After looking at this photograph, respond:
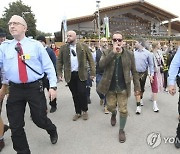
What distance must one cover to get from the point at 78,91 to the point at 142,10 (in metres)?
30.4

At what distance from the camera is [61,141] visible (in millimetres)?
4445

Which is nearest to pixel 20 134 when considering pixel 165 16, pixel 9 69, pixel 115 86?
pixel 9 69

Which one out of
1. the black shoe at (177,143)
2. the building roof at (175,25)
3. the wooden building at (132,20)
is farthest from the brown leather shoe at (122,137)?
the building roof at (175,25)

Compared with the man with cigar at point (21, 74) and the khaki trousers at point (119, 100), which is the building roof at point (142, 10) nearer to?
the khaki trousers at point (119, 100)

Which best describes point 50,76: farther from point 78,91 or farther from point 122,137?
point 78,91

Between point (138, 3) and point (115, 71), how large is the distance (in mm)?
29146

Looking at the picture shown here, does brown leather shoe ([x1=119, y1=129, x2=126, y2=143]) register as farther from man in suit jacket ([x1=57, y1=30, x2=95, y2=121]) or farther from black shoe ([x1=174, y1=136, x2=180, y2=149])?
man in suit jacket ([x1=57, y1=30, x2=95, y2=121])

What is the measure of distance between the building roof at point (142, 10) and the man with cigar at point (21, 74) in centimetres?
2599

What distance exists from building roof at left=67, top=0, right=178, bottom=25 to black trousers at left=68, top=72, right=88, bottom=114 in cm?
2421

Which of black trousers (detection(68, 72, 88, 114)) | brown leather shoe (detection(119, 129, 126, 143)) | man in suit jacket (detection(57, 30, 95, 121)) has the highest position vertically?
man in suit jacket (detection(57, 30, 95, 121))

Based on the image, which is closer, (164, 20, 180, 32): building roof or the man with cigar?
the man with cigar

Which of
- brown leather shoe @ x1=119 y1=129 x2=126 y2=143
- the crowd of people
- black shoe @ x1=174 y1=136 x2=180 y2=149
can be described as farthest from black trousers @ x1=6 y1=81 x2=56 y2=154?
black shoe @ x1=174 y1=136 x2=180 y2=149

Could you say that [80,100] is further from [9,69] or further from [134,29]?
[134,29]

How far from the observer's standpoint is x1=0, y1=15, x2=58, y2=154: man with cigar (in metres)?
3.45
